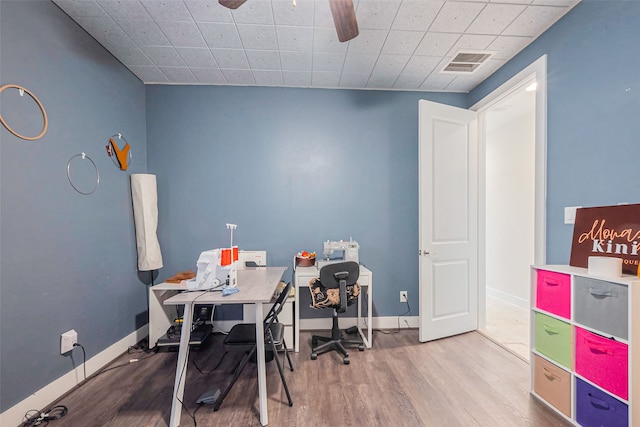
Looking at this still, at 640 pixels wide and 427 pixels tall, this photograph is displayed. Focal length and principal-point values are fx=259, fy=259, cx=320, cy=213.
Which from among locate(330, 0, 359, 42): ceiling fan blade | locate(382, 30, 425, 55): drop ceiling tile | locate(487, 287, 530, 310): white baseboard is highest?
locate(382, 30, 425, 55): drop ceiling tile

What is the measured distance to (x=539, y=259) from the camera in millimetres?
2035

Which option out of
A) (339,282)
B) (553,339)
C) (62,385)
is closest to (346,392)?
(339,282)

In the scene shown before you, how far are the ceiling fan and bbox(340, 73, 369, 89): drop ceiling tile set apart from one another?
1162mm

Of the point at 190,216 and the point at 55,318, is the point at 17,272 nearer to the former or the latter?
the point at 55,318

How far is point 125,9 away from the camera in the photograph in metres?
1.83

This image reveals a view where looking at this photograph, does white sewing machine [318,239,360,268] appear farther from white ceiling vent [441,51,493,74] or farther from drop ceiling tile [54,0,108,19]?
drop ceiling tile [54,0,108,19]

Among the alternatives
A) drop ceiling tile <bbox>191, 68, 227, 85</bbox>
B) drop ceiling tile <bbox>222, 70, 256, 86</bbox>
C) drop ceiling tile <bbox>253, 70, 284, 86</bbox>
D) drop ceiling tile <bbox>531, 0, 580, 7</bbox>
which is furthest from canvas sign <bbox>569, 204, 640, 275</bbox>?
drop ceiling tile <bbox>191, 68, 227, 85</bbox>

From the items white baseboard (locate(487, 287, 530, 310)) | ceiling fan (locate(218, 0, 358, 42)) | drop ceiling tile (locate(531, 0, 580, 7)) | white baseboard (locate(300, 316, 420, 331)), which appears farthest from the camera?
white baseboard (locate(487, 287, 530, 310))

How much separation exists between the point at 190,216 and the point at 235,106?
4.35ft

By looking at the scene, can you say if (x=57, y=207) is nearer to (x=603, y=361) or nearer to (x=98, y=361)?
(x=98, y=361)

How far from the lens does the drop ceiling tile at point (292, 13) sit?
178 cm

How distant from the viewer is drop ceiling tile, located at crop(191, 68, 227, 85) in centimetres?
260

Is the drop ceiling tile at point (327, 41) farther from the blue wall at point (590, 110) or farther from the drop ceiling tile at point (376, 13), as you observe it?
the blue wall at point (590, 110)

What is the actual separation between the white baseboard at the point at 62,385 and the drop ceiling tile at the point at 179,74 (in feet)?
8.45
